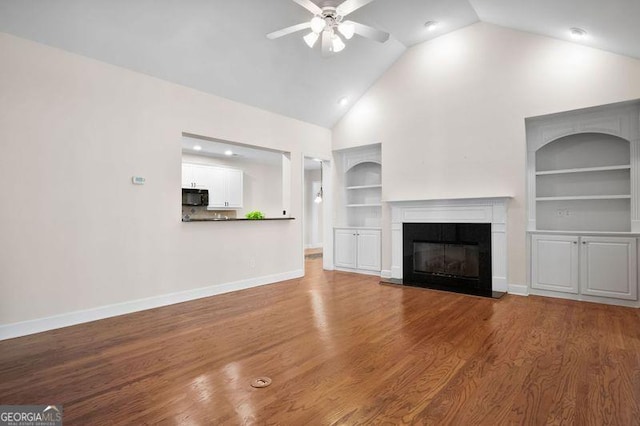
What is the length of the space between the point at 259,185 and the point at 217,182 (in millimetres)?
1326

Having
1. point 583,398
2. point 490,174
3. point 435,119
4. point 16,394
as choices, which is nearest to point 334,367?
point 583,398

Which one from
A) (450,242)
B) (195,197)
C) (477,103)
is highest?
(477,103)

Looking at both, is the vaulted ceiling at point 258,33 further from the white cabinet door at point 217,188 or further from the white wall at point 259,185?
the white wall at point 259,185

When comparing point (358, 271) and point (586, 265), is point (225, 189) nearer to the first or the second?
point (358, 271)

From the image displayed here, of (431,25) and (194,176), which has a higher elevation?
(431,25)

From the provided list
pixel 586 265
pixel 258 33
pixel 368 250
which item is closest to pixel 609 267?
pixel 586 265

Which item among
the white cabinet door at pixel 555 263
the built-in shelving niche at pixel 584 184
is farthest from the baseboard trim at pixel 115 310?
the built-in shelving niche at pixel 584 184

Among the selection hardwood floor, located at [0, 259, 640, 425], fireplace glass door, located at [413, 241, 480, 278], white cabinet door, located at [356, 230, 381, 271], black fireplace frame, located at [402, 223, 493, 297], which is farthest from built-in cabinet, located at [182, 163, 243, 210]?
fireplace glass door, located at [413, 241, 480, 278]

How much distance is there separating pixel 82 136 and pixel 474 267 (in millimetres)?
5299

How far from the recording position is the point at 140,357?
268cm

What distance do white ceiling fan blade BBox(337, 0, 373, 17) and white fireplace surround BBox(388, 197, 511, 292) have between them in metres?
3.06

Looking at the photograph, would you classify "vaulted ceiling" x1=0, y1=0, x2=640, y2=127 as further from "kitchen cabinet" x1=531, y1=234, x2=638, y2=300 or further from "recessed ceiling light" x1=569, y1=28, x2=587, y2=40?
"kitchen cabinet" x1=531, y1=234, x2=638, y2=300

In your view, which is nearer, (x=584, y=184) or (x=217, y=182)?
(x=584, y=184)

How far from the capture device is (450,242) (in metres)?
5.15
